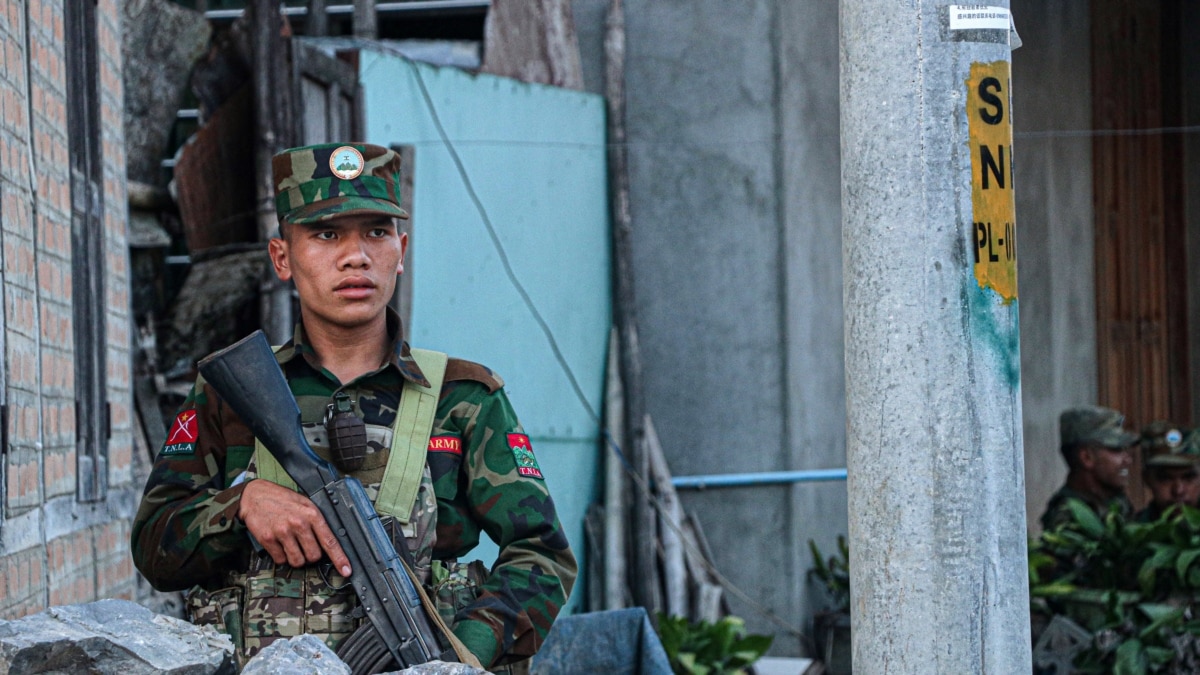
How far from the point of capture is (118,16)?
5.27 m

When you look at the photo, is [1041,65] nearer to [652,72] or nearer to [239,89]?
[652,72]

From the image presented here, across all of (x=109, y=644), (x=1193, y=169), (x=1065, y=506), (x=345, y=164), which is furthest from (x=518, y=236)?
(x=1193, y=169)

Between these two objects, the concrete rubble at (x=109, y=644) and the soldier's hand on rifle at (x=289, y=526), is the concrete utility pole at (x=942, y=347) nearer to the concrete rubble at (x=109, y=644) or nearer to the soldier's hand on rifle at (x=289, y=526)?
the soldier's hand on rifle at (x=289, y=526)

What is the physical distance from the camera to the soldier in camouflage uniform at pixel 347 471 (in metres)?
2.56

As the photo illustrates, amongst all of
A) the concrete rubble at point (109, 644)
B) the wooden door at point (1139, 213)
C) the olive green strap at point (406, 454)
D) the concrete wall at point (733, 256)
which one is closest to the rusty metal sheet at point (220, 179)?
the concrete wall at point (733, 256)

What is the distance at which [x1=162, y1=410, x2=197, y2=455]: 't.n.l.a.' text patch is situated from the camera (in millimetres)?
2668

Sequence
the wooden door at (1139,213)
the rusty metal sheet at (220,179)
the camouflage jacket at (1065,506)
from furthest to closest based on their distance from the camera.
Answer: the wooden door at (1139,213), the camouflage jacket at (1065,506), the rusty metal sheet at (220,179)

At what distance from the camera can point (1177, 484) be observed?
308 inches

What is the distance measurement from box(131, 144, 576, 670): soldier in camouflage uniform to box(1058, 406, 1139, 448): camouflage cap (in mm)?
6059

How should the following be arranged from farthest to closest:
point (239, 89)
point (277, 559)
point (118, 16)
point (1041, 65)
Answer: point (1041, 65)
point (239, 89)
point (118, 16)
point (277, 559)

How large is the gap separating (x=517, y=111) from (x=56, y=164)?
317 centimetres

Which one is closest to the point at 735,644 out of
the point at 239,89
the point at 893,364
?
the point at 239,89

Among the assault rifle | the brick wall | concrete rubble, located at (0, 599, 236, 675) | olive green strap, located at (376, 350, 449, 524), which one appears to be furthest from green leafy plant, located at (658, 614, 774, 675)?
concrete rubble, located at (0, 599, 236, 675)

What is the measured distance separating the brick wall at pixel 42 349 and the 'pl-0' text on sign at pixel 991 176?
2098 mm
